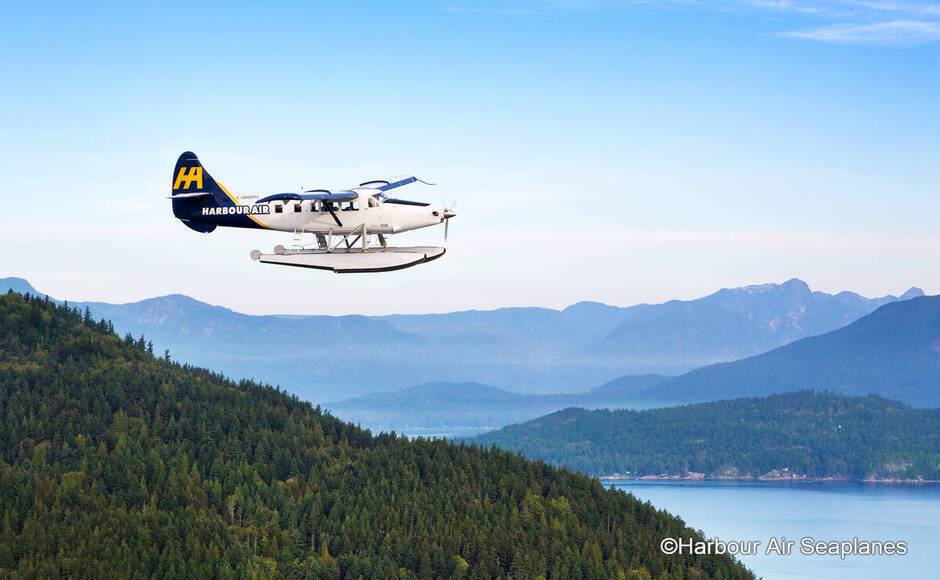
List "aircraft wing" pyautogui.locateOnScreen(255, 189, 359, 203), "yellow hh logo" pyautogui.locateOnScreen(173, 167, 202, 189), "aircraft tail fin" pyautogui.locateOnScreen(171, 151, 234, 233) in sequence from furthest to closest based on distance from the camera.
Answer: "yellow hh logo" pyautogui.locateOnScreen(173, 167, 202, 189)
"aircraft tail fin" pyautogui.locateOnScreen(171, 151, 234, 233)
"aircraft wing" pyautogui.locateOnScreen(255, 189, 359, 203)

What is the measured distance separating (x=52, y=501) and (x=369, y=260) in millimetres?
142088

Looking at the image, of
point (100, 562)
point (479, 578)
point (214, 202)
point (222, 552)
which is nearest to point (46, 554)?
point (100, 562)

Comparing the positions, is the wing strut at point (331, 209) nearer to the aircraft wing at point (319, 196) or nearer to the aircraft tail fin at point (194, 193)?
the aircraft wing at point (319, 196)

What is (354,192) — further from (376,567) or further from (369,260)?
(376,567)

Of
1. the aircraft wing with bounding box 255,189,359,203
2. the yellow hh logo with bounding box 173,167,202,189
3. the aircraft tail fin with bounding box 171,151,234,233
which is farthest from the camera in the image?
the yellow hh logo with bounding box 173,167,202,189

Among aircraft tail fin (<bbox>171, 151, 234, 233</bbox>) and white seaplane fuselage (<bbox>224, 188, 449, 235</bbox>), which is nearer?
white seaplane fuselage (<bbox>224, 188, 449, 235</bbox>)

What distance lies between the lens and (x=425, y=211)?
76.0 metres

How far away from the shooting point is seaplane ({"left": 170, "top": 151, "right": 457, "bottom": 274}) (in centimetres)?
7350

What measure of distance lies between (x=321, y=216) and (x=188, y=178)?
420 inches

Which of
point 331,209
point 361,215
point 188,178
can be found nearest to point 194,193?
point 188,178

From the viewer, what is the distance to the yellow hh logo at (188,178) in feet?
259

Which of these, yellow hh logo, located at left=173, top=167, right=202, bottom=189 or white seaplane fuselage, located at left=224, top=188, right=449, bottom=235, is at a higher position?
yellow hh logo, located at left=173, top=167, right=202, bottom=189

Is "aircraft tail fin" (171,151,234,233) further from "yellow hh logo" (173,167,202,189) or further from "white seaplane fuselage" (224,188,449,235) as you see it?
"white seaplane fuselage" (224,188,449,235)

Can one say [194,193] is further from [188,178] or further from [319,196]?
[319,196]
